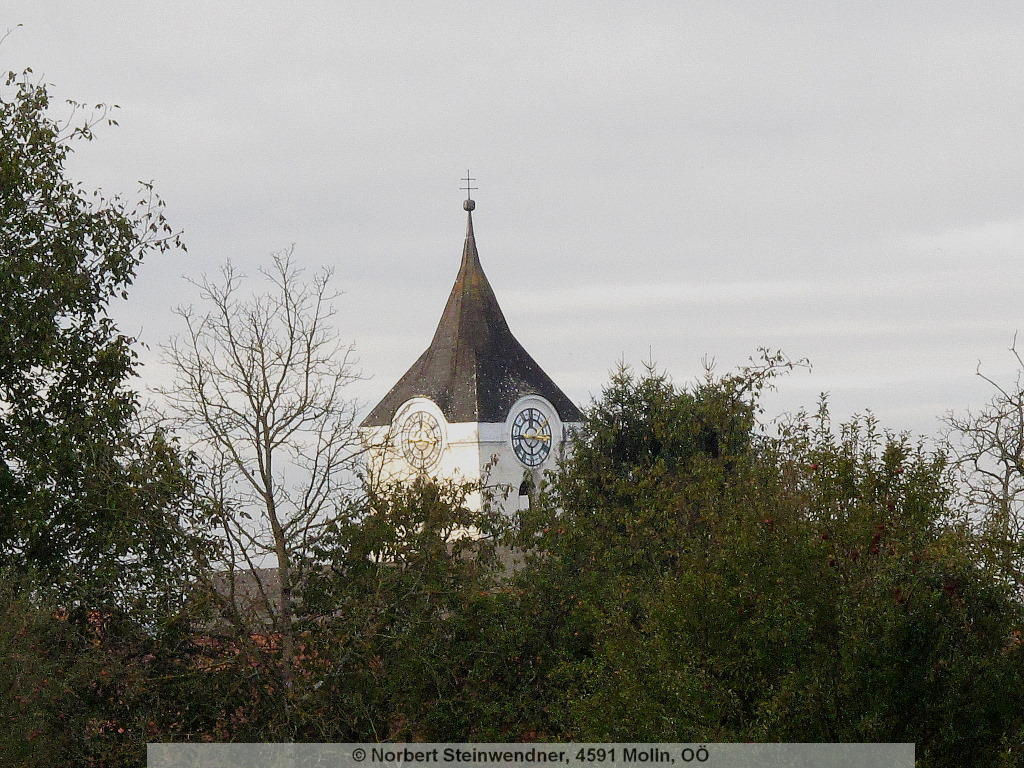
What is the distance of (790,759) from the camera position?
12.4 meters

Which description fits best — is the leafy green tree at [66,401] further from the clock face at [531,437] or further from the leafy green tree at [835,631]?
the clock face at [531,437]

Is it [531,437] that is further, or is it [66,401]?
[531,437]

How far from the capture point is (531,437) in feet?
246

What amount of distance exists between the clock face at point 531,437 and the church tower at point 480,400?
52mm

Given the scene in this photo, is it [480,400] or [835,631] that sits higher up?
[480,400]

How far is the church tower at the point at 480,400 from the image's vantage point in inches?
2901

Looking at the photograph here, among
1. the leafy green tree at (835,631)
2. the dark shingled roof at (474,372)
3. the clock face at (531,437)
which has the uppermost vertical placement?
the dark shingled roof at (474,372)

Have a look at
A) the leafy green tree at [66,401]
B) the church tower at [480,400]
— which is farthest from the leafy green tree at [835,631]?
the church tower at [480,400]

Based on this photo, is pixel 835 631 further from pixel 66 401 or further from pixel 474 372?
pixel 474 372

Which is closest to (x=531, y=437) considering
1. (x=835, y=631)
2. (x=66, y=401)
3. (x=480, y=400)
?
(x=480, y=400)

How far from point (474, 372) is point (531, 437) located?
452 cm

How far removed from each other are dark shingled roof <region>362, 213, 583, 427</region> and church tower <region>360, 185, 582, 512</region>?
0.05 m

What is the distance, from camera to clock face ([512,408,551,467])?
7431 centimetres

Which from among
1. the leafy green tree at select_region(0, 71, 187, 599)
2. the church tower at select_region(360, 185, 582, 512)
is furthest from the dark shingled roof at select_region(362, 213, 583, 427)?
the leafy green tree at select_region(0, 71, 187, 599)
